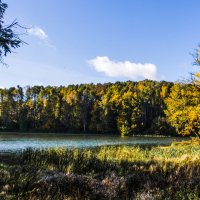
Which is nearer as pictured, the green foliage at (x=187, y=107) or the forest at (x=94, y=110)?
the green foliage at (x=187, y=107)

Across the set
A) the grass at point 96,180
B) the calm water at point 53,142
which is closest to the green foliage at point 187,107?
the calm water at point 53,142

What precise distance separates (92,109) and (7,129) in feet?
87.7

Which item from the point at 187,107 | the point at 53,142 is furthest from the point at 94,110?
the point at 187,107

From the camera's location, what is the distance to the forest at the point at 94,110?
106m

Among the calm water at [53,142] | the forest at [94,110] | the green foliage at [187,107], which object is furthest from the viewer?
the forest at [94,110]

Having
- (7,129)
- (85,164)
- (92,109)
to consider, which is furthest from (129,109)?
(85,164)

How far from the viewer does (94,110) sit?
369ft

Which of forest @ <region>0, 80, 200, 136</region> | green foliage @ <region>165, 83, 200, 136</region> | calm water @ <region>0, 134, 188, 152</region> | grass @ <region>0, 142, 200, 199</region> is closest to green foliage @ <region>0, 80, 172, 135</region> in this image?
forest @ <region>0, 80, 200, 136</region>

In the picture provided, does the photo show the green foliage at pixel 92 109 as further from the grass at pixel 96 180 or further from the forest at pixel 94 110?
the grass at pixel 96 180

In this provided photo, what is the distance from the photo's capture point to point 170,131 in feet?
329

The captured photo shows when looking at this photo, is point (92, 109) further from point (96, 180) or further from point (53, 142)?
point (96, 180)

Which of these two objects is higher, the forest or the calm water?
the forest

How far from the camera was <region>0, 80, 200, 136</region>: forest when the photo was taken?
105688mm

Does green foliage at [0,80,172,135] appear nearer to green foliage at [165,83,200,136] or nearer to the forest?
the forest
